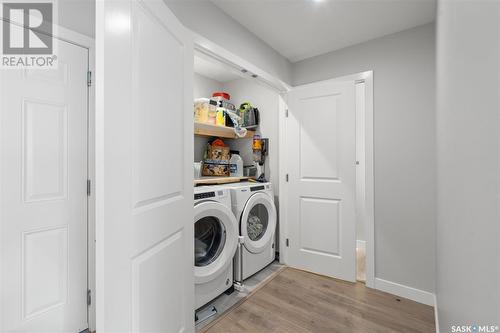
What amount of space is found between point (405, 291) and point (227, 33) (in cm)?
275

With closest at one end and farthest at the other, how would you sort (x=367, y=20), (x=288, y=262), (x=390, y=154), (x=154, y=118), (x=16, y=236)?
(x=154, y=118), (x=16, y=236), (x=367, y=20), (x=390, y=154), (x=288, y=262)

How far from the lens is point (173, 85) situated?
1263 millimetres

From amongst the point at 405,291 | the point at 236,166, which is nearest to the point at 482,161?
the point at 405,291

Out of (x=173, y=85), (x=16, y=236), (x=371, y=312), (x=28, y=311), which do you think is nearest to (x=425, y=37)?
(x=173, y=85)

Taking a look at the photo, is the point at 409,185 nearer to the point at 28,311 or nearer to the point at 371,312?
the point at 371,312

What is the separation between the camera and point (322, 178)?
256cm

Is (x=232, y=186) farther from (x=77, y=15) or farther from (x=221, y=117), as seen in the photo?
(x=77, y=15)

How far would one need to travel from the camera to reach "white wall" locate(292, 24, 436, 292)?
2059 millimetres

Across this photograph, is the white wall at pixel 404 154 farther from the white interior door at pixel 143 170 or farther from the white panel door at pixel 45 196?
the white panel door at pixel 45 196

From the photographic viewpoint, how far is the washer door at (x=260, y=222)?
245cm

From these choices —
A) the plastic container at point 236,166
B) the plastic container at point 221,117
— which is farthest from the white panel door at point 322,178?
the plastic container at point 221,117

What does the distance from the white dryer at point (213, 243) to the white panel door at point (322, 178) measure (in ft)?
3.01

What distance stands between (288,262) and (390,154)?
1.61 metres

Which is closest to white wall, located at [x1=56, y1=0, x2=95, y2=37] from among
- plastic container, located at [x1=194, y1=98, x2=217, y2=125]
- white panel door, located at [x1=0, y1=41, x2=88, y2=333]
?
Result: white panel door, located at [x1=0, y1=41, x2=88, y2=333]
